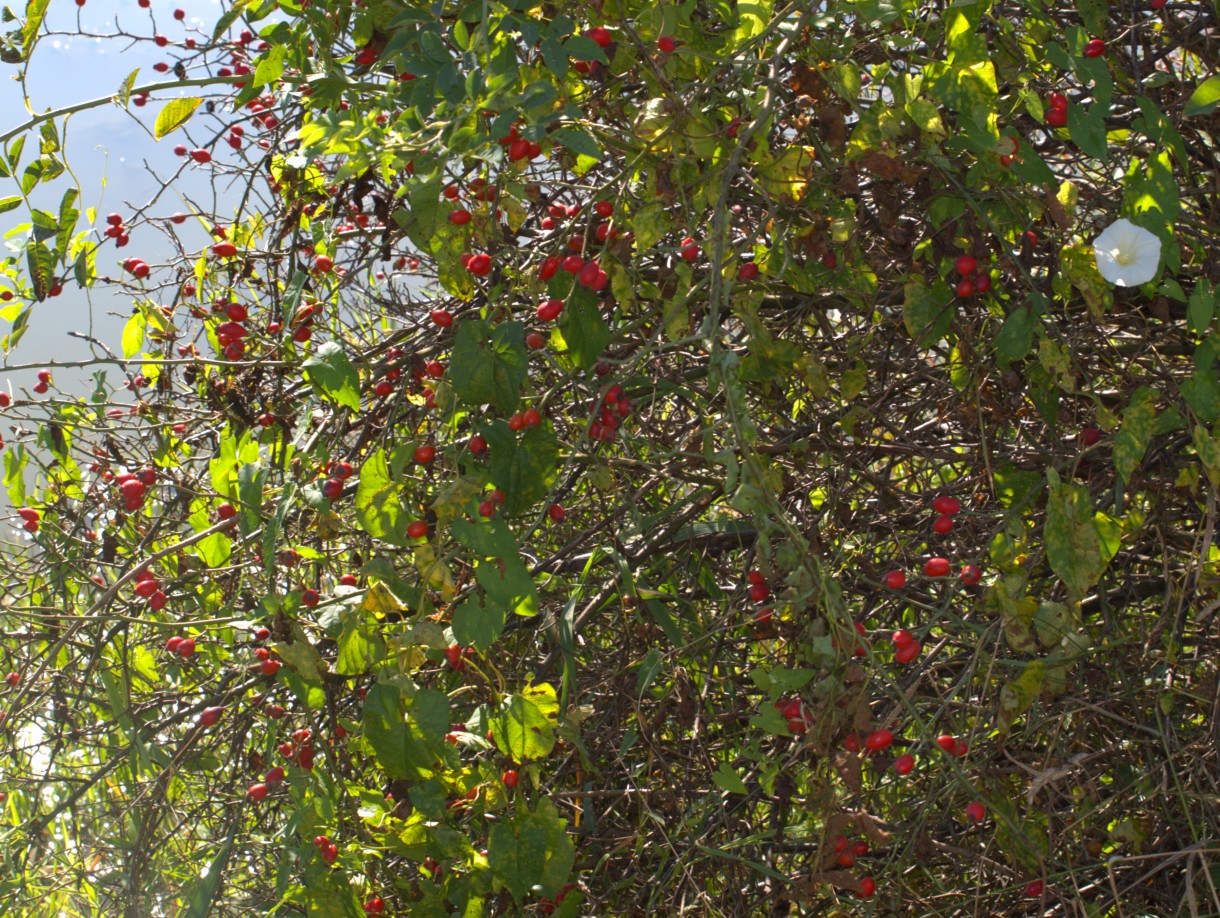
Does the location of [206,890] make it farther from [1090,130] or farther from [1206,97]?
[1206,97]

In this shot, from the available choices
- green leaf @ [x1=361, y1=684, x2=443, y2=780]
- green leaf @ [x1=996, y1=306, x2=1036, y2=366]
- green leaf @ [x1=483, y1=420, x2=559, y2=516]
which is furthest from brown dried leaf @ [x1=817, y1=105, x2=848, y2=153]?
green leaf @ [x1=361, y1=684, x2=443, y2=780]

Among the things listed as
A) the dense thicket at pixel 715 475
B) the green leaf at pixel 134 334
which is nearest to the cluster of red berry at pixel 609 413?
the dense thicket at pixel 715 475

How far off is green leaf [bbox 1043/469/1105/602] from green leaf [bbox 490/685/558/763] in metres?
0.63

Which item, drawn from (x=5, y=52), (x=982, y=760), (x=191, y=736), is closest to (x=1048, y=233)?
(x=982, y=760)

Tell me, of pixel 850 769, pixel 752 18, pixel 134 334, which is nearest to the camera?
pixel 850 769

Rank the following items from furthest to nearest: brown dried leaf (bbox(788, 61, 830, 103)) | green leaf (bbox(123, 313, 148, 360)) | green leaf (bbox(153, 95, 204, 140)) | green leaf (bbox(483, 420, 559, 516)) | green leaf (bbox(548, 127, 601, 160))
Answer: green leaf (bbox(123, 313, 148, 360)), green leaf (bbox(153, 95, 204, 140)), brown dried leaf (bbox(788, 61, 830, 103)), green leaf (bbox(483, 420, 559, 516)), green leaf (bbox(548, 127, 601, 160))

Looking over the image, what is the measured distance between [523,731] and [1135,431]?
2.71 ft

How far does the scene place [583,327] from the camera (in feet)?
4.66

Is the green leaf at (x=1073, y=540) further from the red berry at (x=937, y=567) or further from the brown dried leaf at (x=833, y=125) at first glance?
the brown dried leaf at (x=833, y=125)

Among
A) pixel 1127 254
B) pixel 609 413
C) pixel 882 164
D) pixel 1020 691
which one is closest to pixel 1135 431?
pixel 1127 254

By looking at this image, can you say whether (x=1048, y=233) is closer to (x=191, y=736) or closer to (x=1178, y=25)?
(x=1178, y=25)

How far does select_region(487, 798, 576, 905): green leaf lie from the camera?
1393 millimetres

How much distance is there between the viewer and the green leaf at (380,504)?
1.34 meters

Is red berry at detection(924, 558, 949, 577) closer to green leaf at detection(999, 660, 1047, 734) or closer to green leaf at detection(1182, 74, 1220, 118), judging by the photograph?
green leaf at detection(999, 660, 1047, 734)
